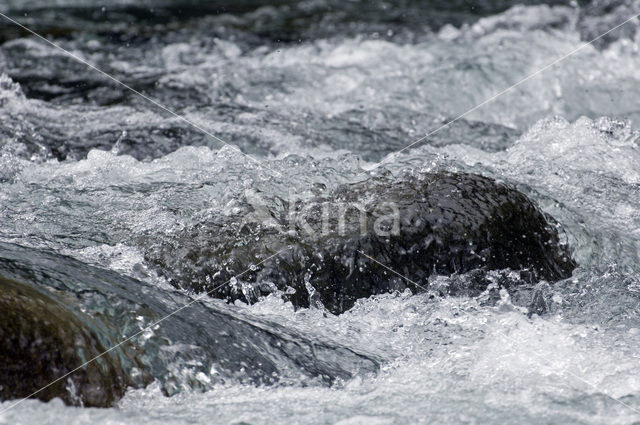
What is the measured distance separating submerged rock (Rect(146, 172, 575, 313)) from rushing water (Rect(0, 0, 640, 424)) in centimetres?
8

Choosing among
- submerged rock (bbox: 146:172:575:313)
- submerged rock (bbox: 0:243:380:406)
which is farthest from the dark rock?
submerged rock (bbox: 146:172:575:313)

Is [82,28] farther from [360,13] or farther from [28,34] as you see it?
[360,13]

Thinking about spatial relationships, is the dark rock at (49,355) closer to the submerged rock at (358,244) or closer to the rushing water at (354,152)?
the rushing water at (354,152)

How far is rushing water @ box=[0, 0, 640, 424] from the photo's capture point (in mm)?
2113

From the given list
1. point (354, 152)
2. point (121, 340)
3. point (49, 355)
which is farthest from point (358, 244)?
point (354, 152)

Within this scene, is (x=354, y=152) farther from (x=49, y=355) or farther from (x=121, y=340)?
(x=49, y=355)

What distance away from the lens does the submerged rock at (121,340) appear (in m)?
1.95

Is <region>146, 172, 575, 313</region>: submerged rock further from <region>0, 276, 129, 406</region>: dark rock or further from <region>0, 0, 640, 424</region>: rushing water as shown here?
<region>0, 276, 129, 406</region>: dark rock

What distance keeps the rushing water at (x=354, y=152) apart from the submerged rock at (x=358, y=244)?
3.0 inches

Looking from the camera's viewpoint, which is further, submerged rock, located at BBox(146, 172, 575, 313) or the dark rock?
submerged rock, located at BBox(146, 172, 575, 313)

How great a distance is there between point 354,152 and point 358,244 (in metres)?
1.43

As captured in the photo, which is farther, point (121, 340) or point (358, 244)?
point (358, 244)

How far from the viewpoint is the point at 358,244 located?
2645mm

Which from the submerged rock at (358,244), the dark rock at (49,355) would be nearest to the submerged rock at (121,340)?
the dark rock at (49,355)
